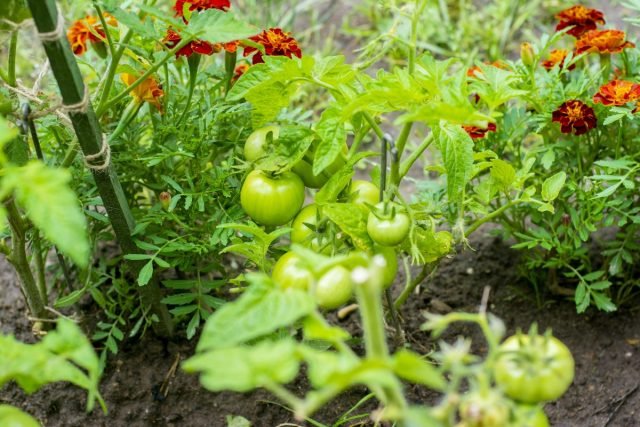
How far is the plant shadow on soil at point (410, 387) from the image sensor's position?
1.48 metres

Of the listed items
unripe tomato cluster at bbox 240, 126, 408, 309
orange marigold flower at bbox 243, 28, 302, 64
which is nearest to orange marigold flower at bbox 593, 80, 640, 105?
unripe tomato cluster at bbox 240, 126, 408, 309

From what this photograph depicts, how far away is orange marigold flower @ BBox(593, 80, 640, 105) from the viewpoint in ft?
4.58

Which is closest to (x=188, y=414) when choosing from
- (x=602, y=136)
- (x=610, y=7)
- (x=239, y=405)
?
(x=239, y=405)

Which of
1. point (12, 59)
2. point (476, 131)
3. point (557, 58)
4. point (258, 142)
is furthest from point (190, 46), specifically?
point (557, 58)

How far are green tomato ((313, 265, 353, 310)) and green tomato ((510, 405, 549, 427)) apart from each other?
0.35 metres

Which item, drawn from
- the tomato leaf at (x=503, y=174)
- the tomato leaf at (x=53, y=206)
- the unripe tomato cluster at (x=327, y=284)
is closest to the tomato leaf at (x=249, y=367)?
the tomato leaf at (x=53, y=206)

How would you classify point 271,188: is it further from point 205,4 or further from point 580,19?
point 580,19

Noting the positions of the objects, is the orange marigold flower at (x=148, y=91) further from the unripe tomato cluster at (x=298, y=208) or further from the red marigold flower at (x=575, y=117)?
the red marigold flower at (x=575, y=117)

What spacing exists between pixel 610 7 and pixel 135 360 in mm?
2142

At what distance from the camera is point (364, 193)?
1289 mm

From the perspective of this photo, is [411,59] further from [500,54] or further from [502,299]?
[500,54]

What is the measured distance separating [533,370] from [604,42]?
947mm

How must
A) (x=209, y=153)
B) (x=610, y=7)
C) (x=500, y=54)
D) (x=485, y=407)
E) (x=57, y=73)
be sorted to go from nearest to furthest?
1. (x=485, y=407)
2. (x=57, y=73)
3. (x=209, y=153)
4. (x=500, y=54)
5. (x=610, y=7)

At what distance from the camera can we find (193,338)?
1.62m
